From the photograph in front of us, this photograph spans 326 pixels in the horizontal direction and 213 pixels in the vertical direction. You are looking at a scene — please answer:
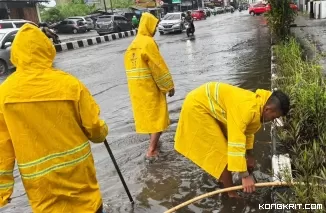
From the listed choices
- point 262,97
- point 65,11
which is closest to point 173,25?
point 262,97

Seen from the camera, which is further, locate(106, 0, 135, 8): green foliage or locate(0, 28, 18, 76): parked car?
locate(106, 0, 135, 8): green foliage

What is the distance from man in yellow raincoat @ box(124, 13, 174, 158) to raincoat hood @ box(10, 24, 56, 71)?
222cm

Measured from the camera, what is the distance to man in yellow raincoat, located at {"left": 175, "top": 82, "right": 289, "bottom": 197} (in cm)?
282

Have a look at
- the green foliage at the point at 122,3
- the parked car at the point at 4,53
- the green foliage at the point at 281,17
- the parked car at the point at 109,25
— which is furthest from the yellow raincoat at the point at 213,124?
the green foliage at the point at 122,3

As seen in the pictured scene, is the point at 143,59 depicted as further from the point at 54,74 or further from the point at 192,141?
the point at 54,74

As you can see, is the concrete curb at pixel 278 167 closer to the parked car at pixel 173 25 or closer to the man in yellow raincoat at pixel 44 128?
the man in yellow raincoat at pixel 44 128

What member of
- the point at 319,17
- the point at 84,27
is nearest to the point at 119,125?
the point at 319,17

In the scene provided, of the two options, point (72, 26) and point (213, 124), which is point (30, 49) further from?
point (72, 26)

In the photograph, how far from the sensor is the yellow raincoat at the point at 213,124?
9.57 feet

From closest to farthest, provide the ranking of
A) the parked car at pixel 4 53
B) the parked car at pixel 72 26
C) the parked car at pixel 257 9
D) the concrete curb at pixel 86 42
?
the parked car at pixel 4 53 < the concrete curb at pixel 86 42 < the parked car at pixel 72 26 < the parked car at pixel 257 9

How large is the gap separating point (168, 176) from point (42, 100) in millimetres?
2358

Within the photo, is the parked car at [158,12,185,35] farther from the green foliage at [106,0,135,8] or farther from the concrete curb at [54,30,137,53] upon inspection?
the green foliage at [106,0,135,8]

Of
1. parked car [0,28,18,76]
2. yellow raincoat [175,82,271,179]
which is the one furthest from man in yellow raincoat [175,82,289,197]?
parked car [0,28,18,76]

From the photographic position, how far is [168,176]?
4254 mm
